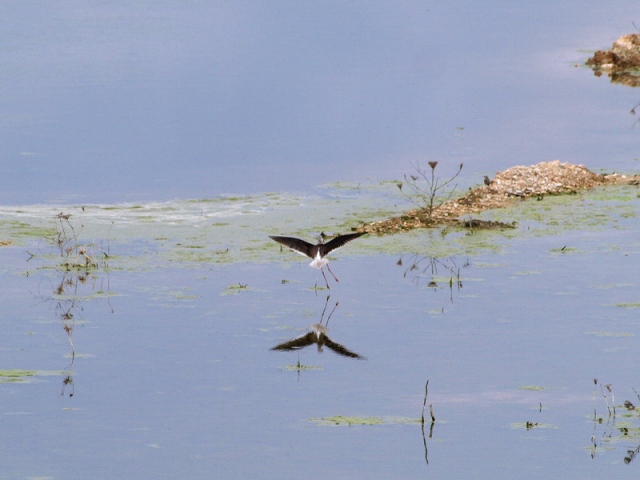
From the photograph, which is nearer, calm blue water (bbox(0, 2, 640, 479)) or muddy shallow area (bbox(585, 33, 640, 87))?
calm blue water (bbox(0, 2, 640, 479))

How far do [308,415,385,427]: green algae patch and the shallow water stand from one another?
2cm

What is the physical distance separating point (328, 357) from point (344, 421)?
67.2 inches

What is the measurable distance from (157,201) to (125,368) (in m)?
8.37

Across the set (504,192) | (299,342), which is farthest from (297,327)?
(504,192)

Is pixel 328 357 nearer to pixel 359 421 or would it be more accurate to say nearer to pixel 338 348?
pixel 338 348

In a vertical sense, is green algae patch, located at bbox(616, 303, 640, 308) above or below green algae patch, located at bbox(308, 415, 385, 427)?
above

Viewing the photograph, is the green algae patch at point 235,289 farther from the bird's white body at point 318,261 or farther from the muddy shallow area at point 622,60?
the muddy shallow area at point 622,60

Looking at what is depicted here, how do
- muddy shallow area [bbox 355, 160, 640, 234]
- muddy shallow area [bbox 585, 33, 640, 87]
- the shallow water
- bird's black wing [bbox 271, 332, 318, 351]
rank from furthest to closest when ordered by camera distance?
muddy shallow area [bbox 585, 33, 640, 87]
muddy shallow area [bbox 355, 160, 640, 234]
bird's black wing [bbox 271, 332, 318, 351]
the shallow water

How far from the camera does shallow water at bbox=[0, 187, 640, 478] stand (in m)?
8.48

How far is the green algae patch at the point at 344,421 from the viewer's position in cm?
900

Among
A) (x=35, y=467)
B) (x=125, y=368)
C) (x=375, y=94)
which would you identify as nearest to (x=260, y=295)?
(x=125, y=368)

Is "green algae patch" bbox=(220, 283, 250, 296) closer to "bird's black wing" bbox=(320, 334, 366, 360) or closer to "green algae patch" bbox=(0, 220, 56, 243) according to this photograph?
"bird's black wing" bbox=(320, 334, 366, 360)

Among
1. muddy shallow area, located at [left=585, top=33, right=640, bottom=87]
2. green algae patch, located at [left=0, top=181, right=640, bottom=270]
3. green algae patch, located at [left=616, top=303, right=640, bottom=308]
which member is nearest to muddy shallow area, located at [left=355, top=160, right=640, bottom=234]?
green algae patch, located at [left=0, top=181, right=640, bottom=270]

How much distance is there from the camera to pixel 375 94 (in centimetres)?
3070
